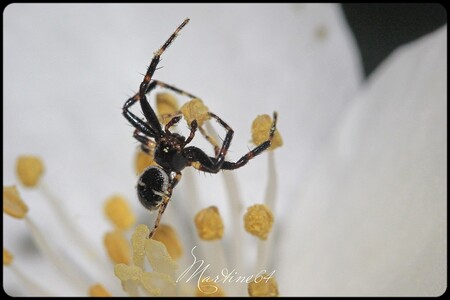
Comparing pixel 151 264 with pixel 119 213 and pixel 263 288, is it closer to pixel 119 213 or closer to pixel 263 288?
pixel 263 288

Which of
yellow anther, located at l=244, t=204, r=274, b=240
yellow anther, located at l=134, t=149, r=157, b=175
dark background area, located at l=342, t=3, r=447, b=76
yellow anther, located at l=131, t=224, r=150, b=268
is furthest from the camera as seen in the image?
dark background area, located at l=342, t=3, r=447, b=76

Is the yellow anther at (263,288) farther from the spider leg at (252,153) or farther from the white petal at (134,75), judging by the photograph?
the white petal at (134,75)

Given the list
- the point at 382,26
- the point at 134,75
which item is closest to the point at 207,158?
the point at 134,75

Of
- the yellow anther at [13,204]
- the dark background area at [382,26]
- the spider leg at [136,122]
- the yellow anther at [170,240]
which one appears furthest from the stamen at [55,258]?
the dark background area at [382,26]

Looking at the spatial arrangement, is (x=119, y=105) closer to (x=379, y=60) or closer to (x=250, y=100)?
(x=250, y=100)

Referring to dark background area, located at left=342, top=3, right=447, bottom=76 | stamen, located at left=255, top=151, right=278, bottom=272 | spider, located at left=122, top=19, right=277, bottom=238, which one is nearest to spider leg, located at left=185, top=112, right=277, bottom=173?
spider, located at left=122, top=19, right=277, bottom=238

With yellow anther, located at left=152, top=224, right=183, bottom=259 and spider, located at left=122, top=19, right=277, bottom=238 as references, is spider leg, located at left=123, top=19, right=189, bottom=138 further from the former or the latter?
yellow anther, located at left=152, top=224, right=183, bottom=259
